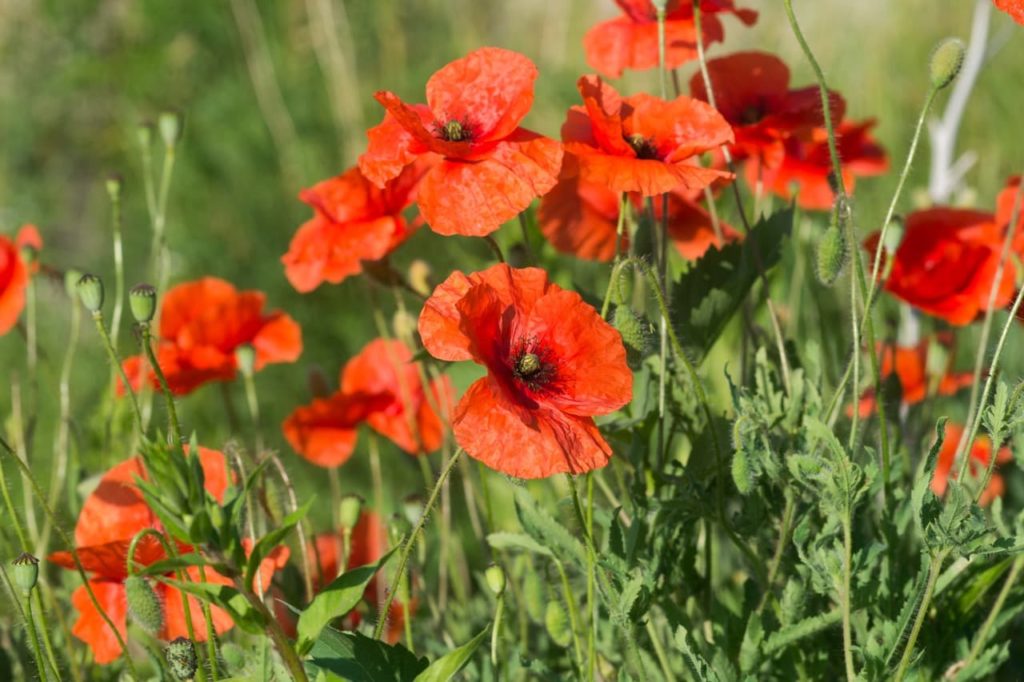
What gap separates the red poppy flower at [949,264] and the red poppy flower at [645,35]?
13.2 inches

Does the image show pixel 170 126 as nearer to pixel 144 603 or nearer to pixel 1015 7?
pixel 144 603

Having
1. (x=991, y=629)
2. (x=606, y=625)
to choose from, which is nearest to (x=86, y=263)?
(x=606, y=625)

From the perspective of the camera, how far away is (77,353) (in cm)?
363

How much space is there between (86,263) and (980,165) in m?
3.04

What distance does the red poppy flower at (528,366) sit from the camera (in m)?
1.03

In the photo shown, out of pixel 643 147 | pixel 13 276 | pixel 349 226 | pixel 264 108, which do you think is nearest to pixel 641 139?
pixel 643 147

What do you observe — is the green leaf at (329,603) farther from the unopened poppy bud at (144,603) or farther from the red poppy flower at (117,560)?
the red poppy flower at (117,560)

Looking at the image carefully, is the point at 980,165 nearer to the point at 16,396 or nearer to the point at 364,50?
the point at 364,50

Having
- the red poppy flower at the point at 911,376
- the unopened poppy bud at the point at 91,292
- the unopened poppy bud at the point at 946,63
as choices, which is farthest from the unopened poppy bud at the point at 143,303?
the red poppy flower at the point at 911,376

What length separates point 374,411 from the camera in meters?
1.82

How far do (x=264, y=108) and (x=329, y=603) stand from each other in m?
3.12

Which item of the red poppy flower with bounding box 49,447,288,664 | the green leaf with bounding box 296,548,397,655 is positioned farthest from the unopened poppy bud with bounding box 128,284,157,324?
the green leaf with bounding box 296,548,397,655

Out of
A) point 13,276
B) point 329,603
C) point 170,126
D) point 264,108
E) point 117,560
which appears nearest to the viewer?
point 329,603

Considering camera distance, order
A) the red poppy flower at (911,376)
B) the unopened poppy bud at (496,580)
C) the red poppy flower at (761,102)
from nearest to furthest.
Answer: the unopened poppy bud at (496,580), the red poppy flower at (761,102), the red poppy flower at (911,376)
